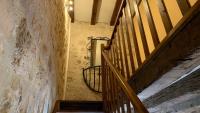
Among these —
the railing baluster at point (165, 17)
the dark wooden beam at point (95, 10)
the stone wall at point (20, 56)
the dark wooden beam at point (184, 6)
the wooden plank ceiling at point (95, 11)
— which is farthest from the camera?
the wooden plank ceiling at point (95, 11)

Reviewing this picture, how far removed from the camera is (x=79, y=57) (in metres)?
5.40

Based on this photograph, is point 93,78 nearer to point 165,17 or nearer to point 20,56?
point 165,17

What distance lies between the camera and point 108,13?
5.55m

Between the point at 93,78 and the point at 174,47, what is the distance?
403 cm

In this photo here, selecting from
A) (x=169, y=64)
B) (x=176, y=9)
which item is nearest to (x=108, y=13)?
(x=176, y=9)

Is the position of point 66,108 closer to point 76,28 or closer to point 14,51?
point 14,51

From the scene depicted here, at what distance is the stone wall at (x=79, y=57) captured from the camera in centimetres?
494

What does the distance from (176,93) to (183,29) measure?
100cm

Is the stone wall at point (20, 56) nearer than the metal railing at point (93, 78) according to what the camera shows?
Yes

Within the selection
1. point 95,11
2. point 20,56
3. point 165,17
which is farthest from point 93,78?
point 20,56

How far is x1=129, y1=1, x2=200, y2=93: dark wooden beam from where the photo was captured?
1027 millimetres

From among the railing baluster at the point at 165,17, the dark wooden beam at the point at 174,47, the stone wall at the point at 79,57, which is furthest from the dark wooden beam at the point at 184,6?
the stone wall at the point at 79,57

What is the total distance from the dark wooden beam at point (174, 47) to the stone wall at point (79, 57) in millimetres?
3398

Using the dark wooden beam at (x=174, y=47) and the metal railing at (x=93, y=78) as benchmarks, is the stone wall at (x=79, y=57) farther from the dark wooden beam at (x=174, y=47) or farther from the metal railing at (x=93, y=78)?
the dark wooden beam at (x=174, y=47)
